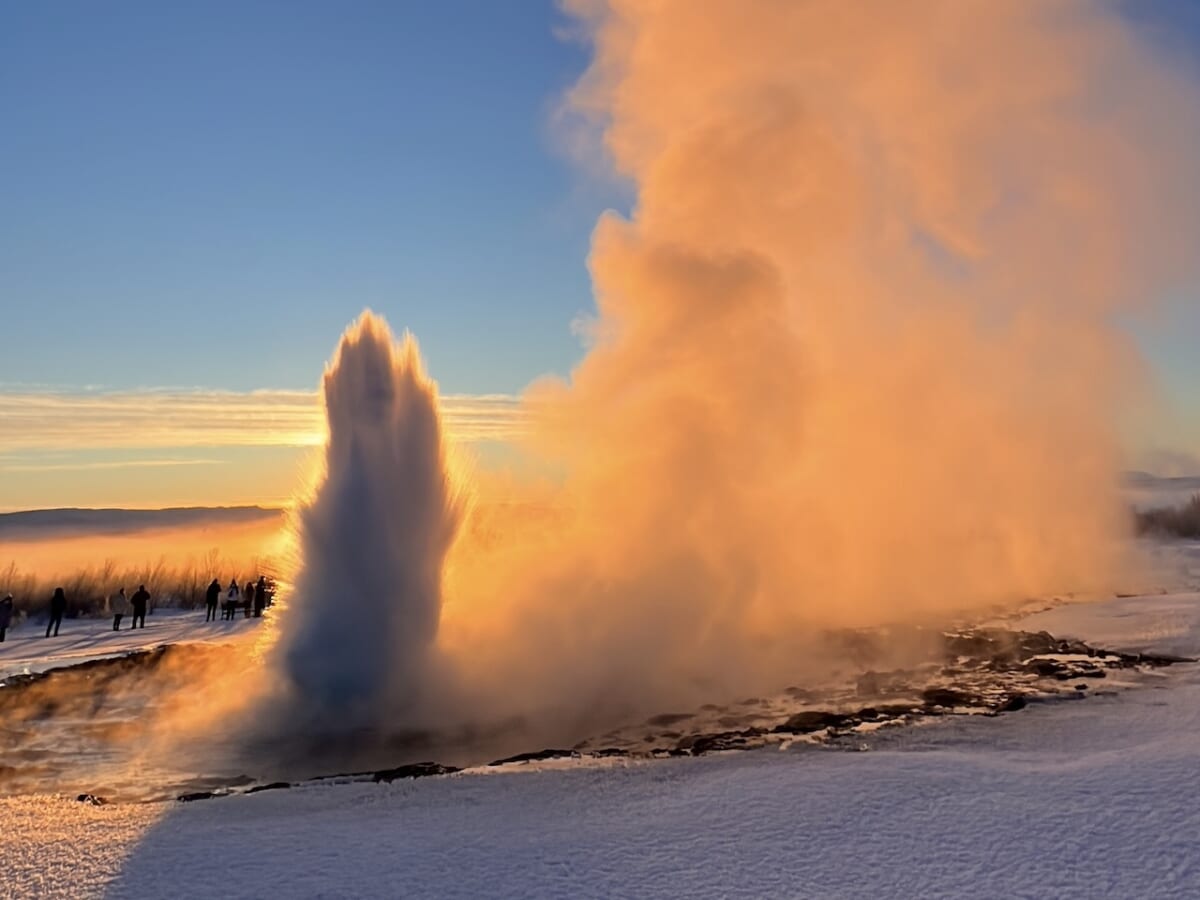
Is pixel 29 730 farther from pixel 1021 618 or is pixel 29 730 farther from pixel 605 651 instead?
pixel 1021 618

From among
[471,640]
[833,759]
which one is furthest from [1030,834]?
[471,640]

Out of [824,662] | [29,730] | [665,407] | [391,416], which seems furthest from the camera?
[665,407]

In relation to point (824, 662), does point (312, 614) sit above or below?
above

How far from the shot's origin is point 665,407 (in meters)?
18.3

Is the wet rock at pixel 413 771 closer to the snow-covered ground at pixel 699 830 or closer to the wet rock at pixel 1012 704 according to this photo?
the snow-covered ground at pixel 699 830

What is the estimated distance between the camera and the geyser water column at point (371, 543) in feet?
40.0

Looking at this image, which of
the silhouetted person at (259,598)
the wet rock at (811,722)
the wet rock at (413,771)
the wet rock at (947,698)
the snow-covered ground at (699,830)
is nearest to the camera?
the snow-covered ground at (699,830)

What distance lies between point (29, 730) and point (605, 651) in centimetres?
775

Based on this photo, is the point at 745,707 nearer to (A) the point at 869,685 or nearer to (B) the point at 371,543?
(A) the point at 869,685

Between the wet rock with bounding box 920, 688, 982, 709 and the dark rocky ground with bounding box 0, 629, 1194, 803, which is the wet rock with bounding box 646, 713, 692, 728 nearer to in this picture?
the dark rocky ground with bounding box 0, 629, 1194, 803

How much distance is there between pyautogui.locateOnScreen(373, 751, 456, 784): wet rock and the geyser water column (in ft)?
7.87

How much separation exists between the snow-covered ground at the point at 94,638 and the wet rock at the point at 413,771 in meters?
10.7

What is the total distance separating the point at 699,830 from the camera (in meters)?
6.17

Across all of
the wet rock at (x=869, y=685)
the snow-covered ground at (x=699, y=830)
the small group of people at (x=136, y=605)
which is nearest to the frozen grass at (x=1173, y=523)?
the wet rock at (x=869, y=685)
